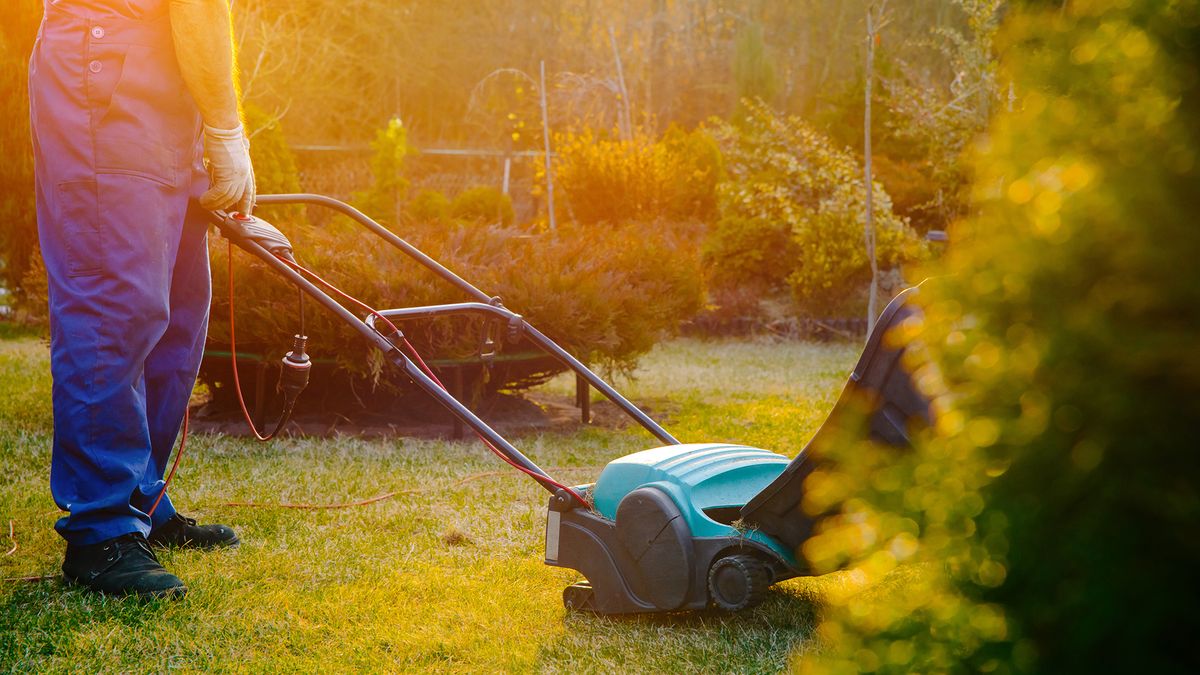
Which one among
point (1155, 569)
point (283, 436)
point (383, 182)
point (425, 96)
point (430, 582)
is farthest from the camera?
point (425, 96)

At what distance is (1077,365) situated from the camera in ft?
2.67

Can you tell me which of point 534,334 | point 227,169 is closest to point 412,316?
point 534,334

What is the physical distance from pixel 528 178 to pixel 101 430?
1775 cm

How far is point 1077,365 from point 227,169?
2.60m

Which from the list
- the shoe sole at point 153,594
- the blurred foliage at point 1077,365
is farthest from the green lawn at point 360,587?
the blurred foliage at point 1077,365

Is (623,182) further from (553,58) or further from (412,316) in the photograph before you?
(553,58)

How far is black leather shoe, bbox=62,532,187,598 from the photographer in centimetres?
280

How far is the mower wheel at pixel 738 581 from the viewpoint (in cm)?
247

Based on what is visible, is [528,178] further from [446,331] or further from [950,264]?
[950,264]

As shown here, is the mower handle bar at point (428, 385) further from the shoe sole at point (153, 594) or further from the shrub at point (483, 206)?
the shrub at point (483, 206)

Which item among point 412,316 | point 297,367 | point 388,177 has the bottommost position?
point 388,177

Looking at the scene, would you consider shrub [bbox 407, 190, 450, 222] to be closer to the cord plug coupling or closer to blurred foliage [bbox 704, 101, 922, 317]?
blurred foliage [bbox 704, 101, 922, 317]

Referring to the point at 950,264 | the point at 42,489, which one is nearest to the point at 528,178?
the point at 42,489

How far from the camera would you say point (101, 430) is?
9.37 feet
